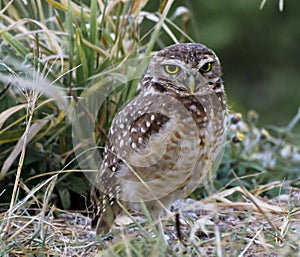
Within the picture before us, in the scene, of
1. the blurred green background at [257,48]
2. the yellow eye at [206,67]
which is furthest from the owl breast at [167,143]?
the blurred green background at [257,48]

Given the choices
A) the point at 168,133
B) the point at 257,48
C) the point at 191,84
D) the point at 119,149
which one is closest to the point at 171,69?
the point at 191,84

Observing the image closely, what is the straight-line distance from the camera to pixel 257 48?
11.0 metres

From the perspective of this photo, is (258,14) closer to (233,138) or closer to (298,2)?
(298,2)

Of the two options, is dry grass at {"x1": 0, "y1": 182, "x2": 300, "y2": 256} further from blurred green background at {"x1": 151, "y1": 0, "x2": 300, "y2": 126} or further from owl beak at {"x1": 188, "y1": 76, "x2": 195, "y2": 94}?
blurred green background at {"x1": 151, "y1": 0, "x2": 300, "y2": 126}

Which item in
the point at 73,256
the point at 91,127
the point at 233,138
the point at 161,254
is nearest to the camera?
the point at 161,254

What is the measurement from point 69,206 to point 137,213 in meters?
0.35

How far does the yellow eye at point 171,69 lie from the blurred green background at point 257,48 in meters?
5.88

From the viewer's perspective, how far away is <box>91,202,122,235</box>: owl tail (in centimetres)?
353

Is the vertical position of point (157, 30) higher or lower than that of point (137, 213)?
higher

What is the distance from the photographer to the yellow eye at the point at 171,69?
336 centimetres

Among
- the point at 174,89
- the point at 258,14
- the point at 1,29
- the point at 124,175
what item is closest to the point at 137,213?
the point at 124,175

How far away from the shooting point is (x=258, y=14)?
1041 centimetres

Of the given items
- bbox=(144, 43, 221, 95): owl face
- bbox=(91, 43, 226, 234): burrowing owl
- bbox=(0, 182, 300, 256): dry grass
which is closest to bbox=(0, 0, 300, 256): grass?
bbox=(0, 182, 300, 256): dry grass

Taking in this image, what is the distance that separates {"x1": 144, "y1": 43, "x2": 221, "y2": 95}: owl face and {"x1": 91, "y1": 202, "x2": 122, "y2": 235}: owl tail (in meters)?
0.61
